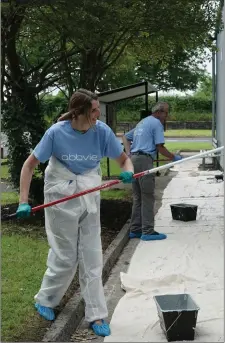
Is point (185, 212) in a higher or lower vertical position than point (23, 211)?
lower

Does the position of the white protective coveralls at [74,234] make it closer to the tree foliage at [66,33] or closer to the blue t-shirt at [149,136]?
the blue t-shirt at [149,136]

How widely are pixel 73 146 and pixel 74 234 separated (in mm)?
658

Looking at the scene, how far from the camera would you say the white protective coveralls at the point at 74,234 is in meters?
4.29

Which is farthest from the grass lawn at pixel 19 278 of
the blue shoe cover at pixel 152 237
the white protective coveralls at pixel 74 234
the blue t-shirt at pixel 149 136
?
the blue t-shirt at pixel 149 136

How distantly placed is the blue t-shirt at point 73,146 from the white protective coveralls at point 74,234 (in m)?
0.07

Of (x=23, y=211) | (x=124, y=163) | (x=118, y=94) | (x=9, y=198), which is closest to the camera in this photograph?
(x=23, y=211)

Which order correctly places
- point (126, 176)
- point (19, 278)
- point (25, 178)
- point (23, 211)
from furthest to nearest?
point (19, 278)
point (126, 176)
point (25, 178)
point (23, 211)

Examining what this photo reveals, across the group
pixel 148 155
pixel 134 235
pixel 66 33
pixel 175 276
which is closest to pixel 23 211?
pixel 175 276

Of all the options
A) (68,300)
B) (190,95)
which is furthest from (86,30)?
(190,95)

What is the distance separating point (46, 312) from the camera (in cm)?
444

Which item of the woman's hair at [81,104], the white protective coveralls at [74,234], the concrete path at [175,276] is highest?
the woman's hair at [81,104]

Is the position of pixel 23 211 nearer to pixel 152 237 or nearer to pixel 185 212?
pixel 152 237

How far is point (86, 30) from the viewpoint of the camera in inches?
294

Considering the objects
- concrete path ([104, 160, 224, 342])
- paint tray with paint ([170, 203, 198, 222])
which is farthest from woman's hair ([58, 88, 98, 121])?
paint tray with paint ([170, 203, 198, 222])
